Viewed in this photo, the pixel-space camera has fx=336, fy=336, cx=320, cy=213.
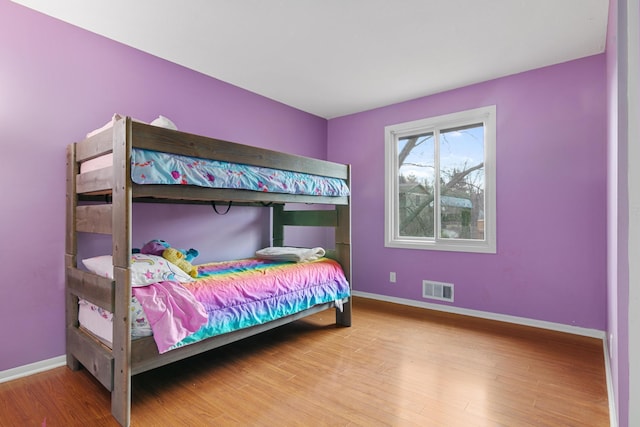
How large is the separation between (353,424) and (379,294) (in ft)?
7.97

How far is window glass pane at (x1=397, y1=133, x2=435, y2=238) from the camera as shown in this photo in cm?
377

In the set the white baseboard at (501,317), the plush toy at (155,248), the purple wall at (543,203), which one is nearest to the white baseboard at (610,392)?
the white baseboard at (501,317)

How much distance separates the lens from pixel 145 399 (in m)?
1.85

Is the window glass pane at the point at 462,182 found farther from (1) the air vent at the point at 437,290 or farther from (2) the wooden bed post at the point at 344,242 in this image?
(2) the wooden bed post at the point at 344,242

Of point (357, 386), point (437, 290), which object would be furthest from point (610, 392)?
point (437, 290)

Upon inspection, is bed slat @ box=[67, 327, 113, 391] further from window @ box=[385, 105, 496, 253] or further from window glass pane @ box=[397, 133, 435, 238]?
window glass pane @ box=[397, 133, 435, 238]

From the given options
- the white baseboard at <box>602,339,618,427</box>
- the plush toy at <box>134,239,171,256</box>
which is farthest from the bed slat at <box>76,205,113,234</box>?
the white baseboard at <box>602,339,618,427</box>

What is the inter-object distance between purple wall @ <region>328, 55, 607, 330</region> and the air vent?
0.20 ft

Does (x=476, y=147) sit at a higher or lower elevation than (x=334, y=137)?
lower

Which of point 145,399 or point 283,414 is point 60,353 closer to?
point 145,399

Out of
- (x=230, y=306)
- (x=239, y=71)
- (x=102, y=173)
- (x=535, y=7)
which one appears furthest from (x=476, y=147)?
(x=102, y=173)

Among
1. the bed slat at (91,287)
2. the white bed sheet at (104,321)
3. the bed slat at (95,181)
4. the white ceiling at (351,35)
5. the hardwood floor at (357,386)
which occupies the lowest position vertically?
the hardwood floor at (357,386)

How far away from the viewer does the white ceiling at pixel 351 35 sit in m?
2.10

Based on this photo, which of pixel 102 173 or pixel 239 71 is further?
pixel 239 71
